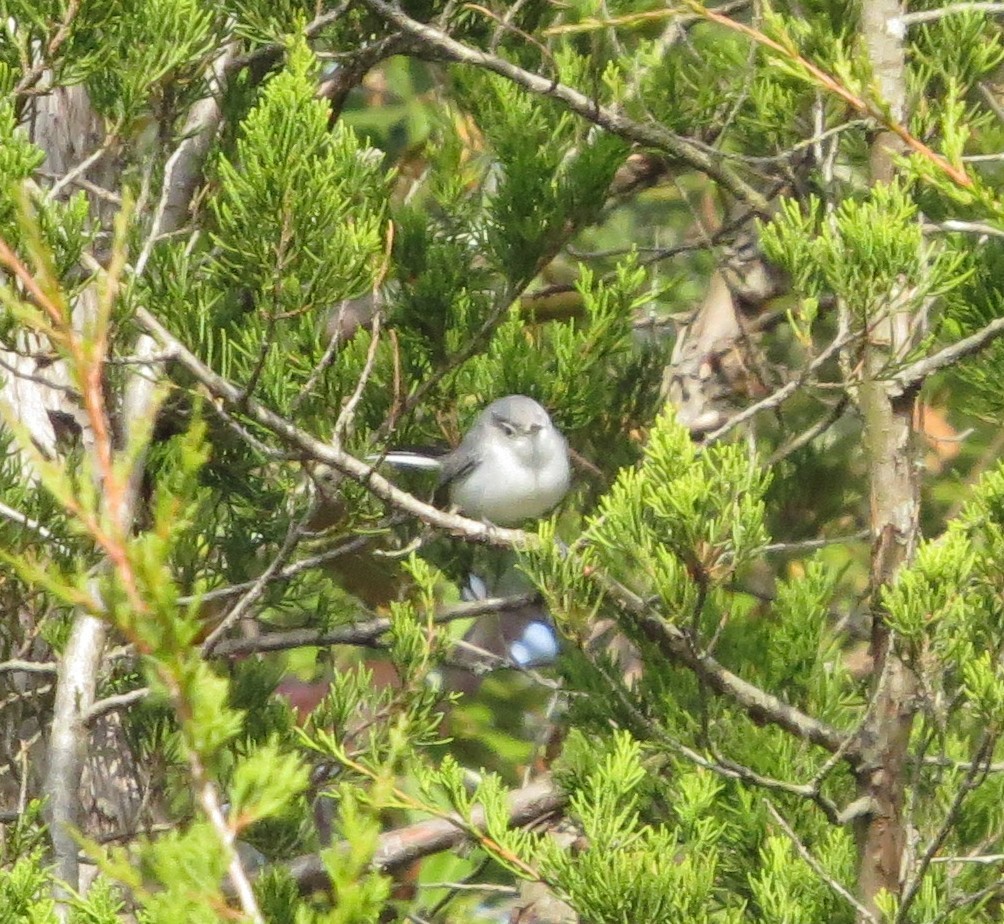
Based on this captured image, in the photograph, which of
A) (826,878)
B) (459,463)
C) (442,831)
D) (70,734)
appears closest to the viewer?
(826,878)

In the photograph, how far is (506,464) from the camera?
3844mm

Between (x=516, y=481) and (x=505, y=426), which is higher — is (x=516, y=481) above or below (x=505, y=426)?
below

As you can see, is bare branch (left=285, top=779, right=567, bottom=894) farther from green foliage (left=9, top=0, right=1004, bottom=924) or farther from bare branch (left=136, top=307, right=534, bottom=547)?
bare branch (left=136, top=307, right=534, bottom=547)

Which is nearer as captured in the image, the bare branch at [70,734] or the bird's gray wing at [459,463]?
the bare branch at [70,734]

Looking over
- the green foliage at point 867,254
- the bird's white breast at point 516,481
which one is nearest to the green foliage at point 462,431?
the green foliage at point 867,254

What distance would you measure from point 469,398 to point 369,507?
61cm

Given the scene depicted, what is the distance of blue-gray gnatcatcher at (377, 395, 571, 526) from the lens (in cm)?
335

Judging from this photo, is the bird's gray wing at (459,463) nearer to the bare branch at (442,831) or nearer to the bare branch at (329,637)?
the bare branch at (329,637)

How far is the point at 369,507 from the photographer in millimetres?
2855

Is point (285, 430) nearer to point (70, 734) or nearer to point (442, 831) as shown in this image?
point (70, 734)

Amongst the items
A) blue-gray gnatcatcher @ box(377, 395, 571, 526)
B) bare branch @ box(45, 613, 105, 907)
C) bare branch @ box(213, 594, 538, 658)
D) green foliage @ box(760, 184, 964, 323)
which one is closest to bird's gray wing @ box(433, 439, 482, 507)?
blue-gray gnatcatcher @ box(377, 395, 571, 526)

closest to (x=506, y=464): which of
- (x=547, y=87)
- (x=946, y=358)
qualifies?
(x=547, y=87)

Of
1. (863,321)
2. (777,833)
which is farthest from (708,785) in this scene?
(863,321)

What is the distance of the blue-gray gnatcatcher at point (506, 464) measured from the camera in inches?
132
